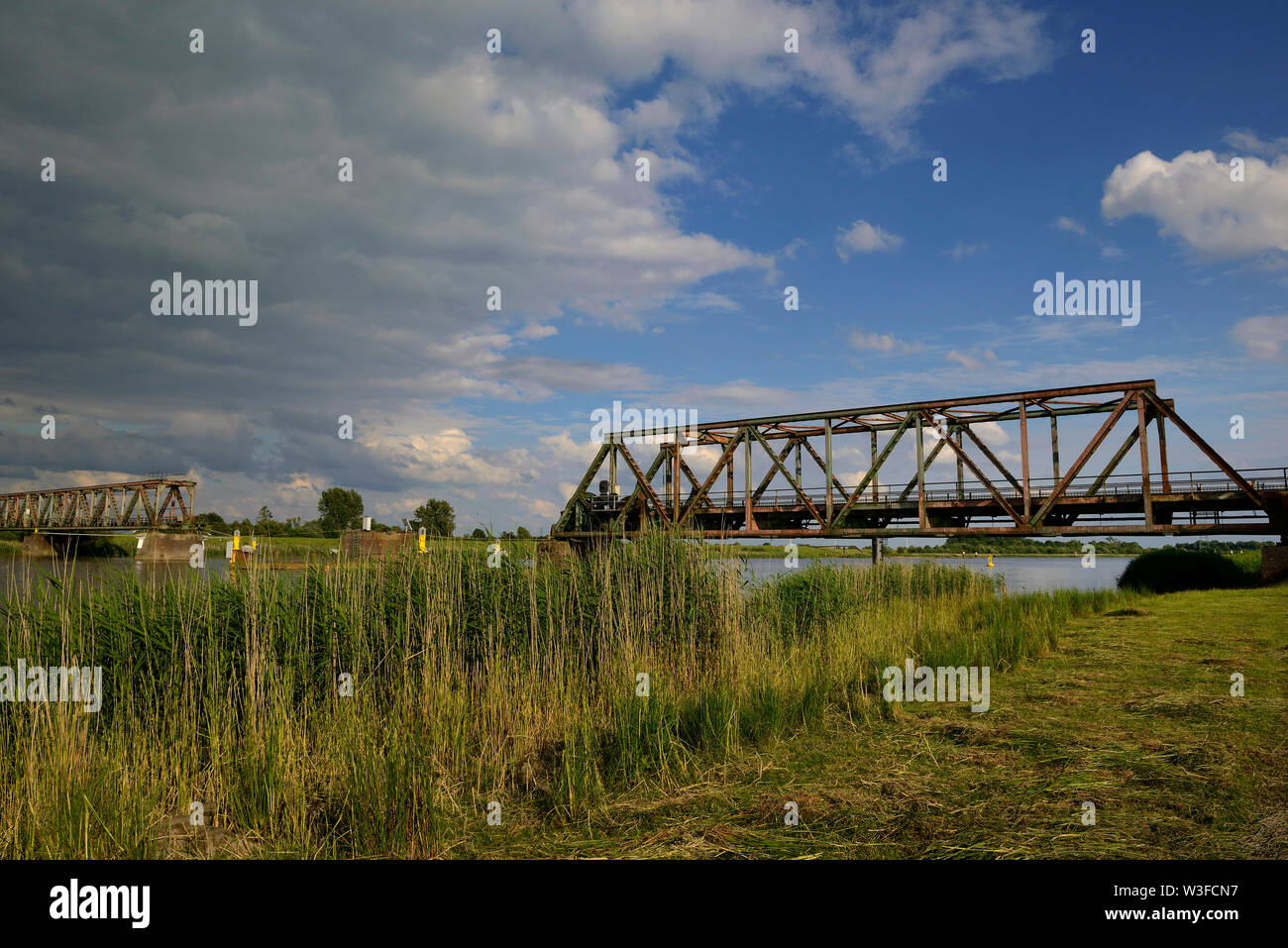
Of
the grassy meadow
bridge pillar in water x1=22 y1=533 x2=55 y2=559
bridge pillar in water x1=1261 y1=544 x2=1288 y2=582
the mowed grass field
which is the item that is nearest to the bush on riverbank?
bridge pillar in water x1=1261 y1=544 x2=1288 y2=582

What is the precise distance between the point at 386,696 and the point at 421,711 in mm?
1399

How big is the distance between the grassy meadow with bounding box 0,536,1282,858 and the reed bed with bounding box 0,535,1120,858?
0.03 meters

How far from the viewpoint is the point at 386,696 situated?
8.10 meters

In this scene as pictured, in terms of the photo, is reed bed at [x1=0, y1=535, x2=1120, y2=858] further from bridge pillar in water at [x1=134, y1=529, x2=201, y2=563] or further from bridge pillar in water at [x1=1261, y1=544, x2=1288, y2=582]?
bridge pillar in water at [x1=134, y1=529, x2=201, y2=563]

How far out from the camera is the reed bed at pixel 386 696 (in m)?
4.98

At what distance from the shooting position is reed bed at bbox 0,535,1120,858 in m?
4.98

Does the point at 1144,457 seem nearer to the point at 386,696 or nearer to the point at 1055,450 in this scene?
the point at 1055,450

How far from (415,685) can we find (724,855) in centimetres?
480

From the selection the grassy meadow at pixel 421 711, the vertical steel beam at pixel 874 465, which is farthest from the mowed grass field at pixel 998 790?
the vertical steel beam at pixel 874 465

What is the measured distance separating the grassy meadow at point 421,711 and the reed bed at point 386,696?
3 cm

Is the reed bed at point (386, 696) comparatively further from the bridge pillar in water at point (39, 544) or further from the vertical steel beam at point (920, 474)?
the bridge pillar in water at point (39, 544)

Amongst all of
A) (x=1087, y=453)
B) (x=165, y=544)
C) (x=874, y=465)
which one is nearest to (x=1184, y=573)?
(x=1087, y=453)
